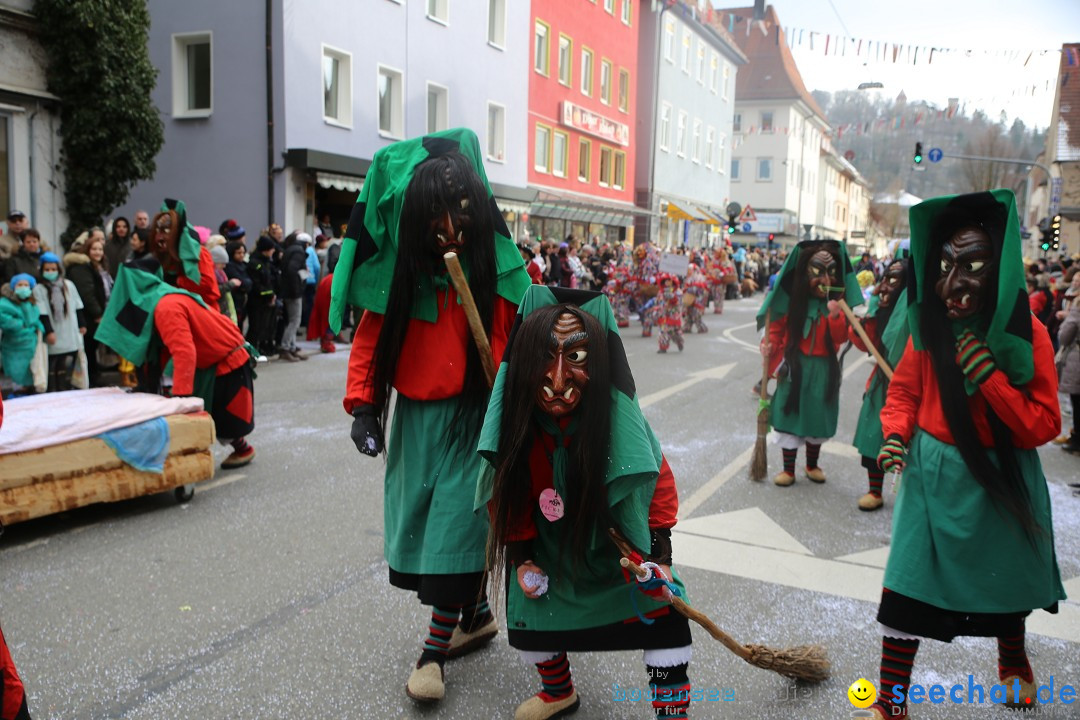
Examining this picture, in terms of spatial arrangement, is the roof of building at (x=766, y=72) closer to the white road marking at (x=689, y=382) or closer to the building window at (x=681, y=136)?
the building window at (x=681, y=136)

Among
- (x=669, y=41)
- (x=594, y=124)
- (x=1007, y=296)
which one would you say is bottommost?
(x=1007, y=296)

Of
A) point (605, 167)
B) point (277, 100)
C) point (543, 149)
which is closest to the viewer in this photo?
point (277, 100)

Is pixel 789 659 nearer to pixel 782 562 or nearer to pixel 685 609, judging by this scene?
pixel 685 609

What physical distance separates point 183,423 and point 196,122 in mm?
14424

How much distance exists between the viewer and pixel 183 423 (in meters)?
5.50

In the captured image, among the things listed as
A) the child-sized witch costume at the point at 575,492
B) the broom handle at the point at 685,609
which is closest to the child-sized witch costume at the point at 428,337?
the child-sized witch costume at the point at 575,492

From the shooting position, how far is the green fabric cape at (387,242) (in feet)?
10.3

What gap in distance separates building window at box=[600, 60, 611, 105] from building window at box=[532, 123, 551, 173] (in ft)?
14.8

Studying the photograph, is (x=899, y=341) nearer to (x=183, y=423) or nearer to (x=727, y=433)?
(x=183, y=423)

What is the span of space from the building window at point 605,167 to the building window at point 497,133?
26.4 feet

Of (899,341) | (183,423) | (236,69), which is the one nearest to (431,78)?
(236,69)

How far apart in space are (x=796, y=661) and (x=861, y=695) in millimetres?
248

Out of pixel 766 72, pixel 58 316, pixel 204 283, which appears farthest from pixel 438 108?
pixel 766 72

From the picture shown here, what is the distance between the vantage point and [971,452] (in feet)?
9.69
